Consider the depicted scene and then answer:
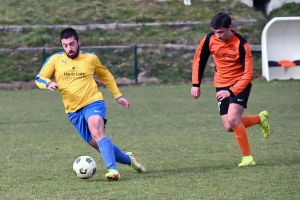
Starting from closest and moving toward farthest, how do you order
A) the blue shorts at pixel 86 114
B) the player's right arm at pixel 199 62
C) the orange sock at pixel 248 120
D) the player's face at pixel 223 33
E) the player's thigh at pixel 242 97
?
the blue shorts at pixel 86 114
the player's face at pixel 223 33
the player's thigh at pixel 242 97
the player's right arm at pixel 199 62
the orange sock at pixel 248 120

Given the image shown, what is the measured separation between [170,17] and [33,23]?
5023 millimetres

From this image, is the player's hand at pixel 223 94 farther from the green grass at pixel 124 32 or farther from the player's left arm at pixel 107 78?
the green grass at pixel 124 32

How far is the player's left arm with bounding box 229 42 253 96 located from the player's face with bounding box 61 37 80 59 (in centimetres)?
171

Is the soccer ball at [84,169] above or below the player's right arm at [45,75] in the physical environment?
below

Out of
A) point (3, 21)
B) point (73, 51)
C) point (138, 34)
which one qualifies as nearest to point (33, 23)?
point (3, 21)

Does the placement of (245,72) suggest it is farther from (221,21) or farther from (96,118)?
(96,118)

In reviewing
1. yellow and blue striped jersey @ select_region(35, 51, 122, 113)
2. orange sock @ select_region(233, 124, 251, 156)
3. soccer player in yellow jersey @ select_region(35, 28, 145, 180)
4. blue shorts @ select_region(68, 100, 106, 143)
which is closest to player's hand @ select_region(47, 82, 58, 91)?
soccer player in yellow jersey @ select_region(35, 28, 145, 180)

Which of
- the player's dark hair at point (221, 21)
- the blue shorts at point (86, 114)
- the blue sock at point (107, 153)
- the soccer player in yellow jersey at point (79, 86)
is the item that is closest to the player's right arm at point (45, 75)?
the soccer player in yellow jersey at point (79, 86)

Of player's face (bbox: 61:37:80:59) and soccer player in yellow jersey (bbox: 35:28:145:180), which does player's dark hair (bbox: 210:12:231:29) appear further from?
player's face (bbox: 61:37:80:59)

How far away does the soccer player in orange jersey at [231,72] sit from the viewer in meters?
7.03

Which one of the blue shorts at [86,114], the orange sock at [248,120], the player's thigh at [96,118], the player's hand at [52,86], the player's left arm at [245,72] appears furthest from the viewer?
the orange sock at [248,120]

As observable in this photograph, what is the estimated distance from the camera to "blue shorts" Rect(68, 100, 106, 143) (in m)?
6.64

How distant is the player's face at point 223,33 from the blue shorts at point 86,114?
4.63 ft

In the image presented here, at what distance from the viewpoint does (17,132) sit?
1077cm
